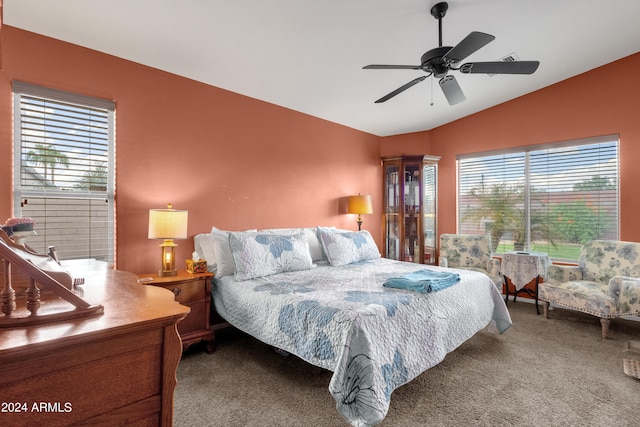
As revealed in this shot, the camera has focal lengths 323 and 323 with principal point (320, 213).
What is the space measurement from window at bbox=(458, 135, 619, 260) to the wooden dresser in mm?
4938

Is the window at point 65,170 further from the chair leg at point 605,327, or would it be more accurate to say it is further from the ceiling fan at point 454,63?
the chair leg at point 605,327

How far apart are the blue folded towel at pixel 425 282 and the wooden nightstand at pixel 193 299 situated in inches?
61.5

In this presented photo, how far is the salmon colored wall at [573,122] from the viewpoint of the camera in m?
3.74

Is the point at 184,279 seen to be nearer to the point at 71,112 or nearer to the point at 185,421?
the point at 185,421

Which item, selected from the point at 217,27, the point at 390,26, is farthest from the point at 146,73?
the point at 390,26

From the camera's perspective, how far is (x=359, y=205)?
466 cm

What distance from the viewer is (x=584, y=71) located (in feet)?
13.1

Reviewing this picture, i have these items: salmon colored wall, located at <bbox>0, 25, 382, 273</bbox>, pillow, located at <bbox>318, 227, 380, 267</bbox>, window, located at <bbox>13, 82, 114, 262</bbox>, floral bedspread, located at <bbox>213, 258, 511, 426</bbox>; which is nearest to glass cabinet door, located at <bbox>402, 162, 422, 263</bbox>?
salmon colored wall, located at <bbox>0, 25, 382, 273</bbox>

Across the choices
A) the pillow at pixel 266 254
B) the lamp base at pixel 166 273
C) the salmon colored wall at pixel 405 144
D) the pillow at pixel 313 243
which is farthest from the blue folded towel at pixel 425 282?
the salmon colored wall at pixel 405 144

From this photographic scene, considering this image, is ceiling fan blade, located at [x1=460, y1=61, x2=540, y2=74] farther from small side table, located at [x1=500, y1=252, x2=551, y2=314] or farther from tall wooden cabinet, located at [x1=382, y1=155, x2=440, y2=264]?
tall wooden cabinet, located at [x1=382, y1=155, x2=440, y2=264]

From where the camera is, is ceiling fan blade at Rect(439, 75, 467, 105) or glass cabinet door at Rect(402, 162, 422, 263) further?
glass cabinet door at Rect(402, 162, 422, 263)

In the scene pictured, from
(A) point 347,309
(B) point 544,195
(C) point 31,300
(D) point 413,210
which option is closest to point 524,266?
(B) point 544,195

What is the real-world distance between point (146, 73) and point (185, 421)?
113 inches

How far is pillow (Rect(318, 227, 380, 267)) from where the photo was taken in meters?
3.61
